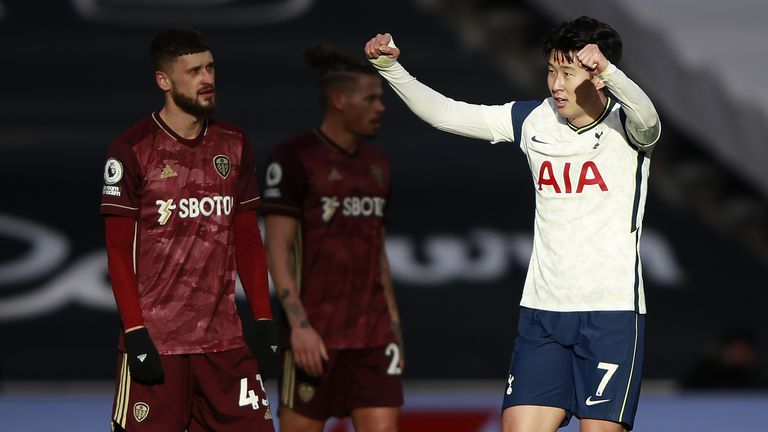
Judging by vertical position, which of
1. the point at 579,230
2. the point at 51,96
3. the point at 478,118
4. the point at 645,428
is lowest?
the point at 645,428

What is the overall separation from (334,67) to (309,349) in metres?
1.30

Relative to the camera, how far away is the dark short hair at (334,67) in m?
6.15

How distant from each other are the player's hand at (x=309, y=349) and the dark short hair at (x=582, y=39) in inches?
66.7

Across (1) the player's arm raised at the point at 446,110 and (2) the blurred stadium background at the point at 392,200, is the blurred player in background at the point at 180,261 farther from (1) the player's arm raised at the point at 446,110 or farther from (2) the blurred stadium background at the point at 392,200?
(2) the blurred stadium background at the point at 392,200

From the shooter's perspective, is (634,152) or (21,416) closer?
(634,152)

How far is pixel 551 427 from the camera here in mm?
4703

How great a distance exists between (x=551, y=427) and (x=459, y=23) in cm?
705

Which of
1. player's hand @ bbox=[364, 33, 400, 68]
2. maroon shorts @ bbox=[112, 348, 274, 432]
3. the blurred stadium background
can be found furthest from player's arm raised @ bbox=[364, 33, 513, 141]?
the blurred stadium background

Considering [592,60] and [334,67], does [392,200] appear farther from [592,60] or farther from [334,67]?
[592,60]

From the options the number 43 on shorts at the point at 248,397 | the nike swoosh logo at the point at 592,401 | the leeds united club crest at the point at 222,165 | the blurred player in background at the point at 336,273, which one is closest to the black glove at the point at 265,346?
the number 43 on shorts at the point at 248,397

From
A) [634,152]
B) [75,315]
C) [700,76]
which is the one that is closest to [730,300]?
[700,76]

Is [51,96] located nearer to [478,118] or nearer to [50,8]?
[50,8]

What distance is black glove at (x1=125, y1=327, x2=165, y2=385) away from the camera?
4.68m

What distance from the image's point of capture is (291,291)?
5.84m
